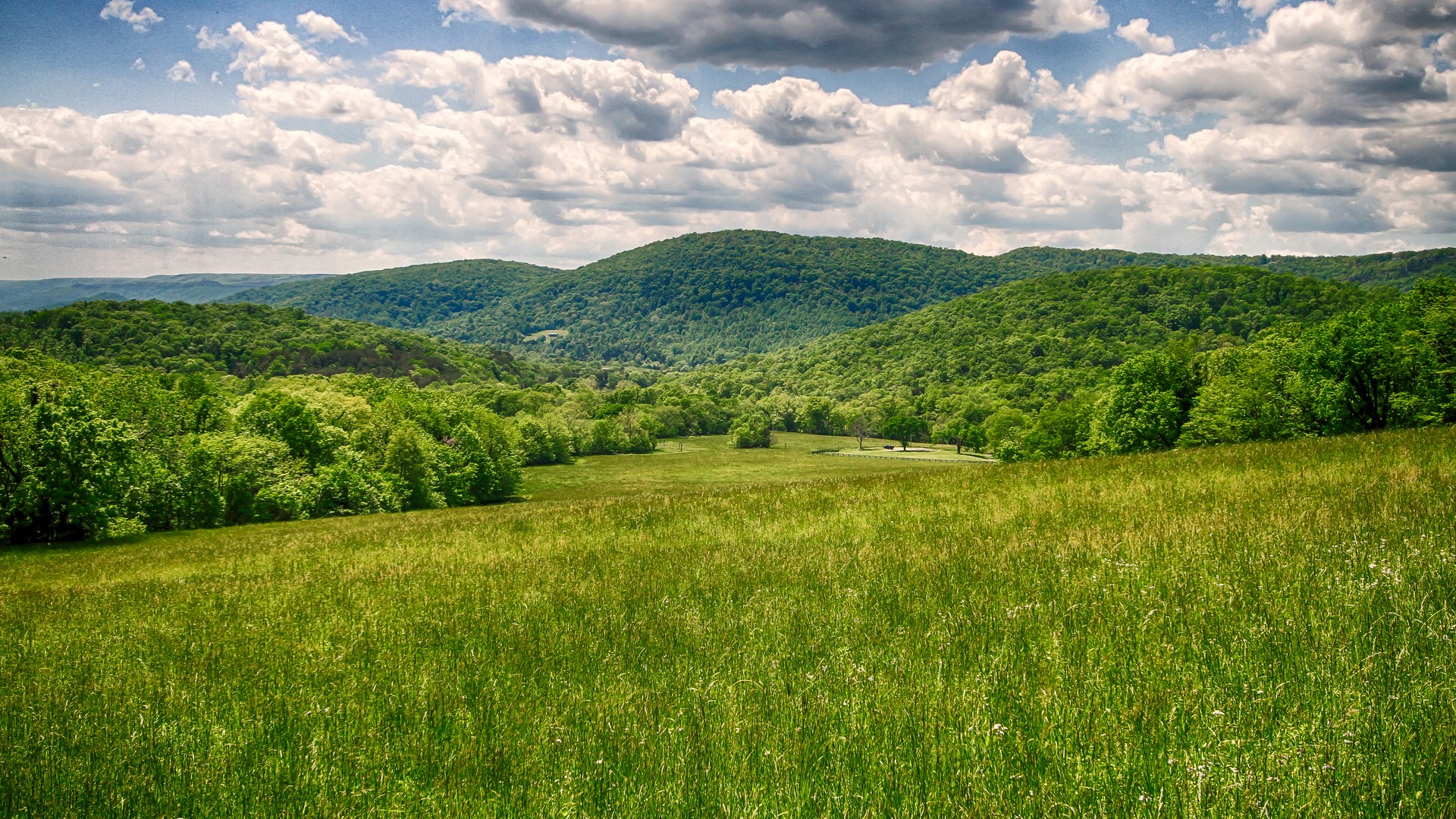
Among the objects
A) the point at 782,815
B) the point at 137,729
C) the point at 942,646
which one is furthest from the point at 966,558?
the point at 137,729

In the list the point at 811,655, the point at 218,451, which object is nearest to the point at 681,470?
the point at 218,451

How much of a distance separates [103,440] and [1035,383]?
560 feet

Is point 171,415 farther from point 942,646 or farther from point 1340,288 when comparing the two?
point 1340,288

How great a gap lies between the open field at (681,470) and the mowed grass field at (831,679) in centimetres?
7595

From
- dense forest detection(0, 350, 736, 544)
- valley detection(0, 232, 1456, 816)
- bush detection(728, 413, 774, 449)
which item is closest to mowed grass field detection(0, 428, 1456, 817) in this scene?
valley detection(0, 232, 1456, 816)

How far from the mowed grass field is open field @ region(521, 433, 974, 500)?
2990 inches

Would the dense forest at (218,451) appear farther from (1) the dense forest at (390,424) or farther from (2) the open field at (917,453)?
(2) the open field at (917,453)

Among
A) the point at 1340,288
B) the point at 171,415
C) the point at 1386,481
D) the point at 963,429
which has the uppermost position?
the point at 1340,288

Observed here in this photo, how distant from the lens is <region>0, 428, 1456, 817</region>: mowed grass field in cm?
432

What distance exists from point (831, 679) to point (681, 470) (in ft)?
369

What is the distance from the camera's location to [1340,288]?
19575 cm

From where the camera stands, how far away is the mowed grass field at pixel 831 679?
14.2 feet

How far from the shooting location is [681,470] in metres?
118

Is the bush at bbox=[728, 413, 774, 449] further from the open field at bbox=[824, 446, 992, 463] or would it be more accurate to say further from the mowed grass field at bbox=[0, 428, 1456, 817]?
the mowed grass field at bbox=[0, 428, 1456, 817]
